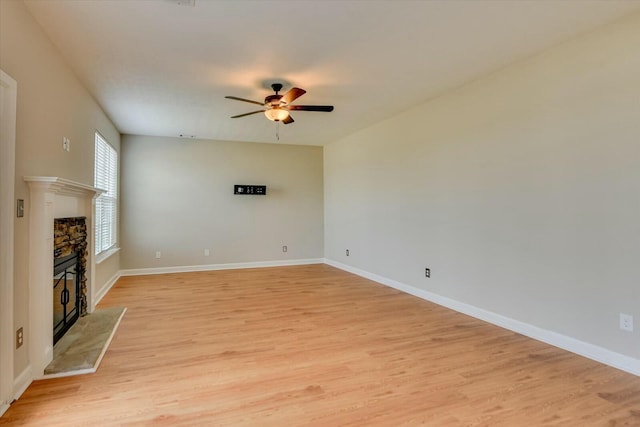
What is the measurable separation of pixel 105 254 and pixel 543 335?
5597mm

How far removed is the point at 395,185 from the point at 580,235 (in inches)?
101

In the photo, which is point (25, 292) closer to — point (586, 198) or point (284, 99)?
point (284, 99)

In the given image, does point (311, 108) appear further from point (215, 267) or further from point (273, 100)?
point (215, 267)

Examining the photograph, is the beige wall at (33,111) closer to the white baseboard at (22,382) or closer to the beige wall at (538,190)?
the white baseboard at (22,382)

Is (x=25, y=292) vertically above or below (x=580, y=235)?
below

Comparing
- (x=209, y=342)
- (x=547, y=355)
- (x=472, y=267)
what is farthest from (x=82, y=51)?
(x=547, y=355)

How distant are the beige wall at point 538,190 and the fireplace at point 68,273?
4026 millimetres

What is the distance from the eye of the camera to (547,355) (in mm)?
2723

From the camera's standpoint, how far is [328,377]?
7.79 ft

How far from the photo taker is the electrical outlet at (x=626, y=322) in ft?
8.02

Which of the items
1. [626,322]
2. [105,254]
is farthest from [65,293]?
[626,322]

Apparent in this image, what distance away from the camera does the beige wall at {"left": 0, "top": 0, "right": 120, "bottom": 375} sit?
2.14m

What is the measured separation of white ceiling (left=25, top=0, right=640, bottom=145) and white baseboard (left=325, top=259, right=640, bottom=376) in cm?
258

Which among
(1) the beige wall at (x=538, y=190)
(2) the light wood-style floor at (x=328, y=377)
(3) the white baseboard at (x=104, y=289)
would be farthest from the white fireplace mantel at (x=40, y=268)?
(1) the beige wall at (x=538, y=190)
